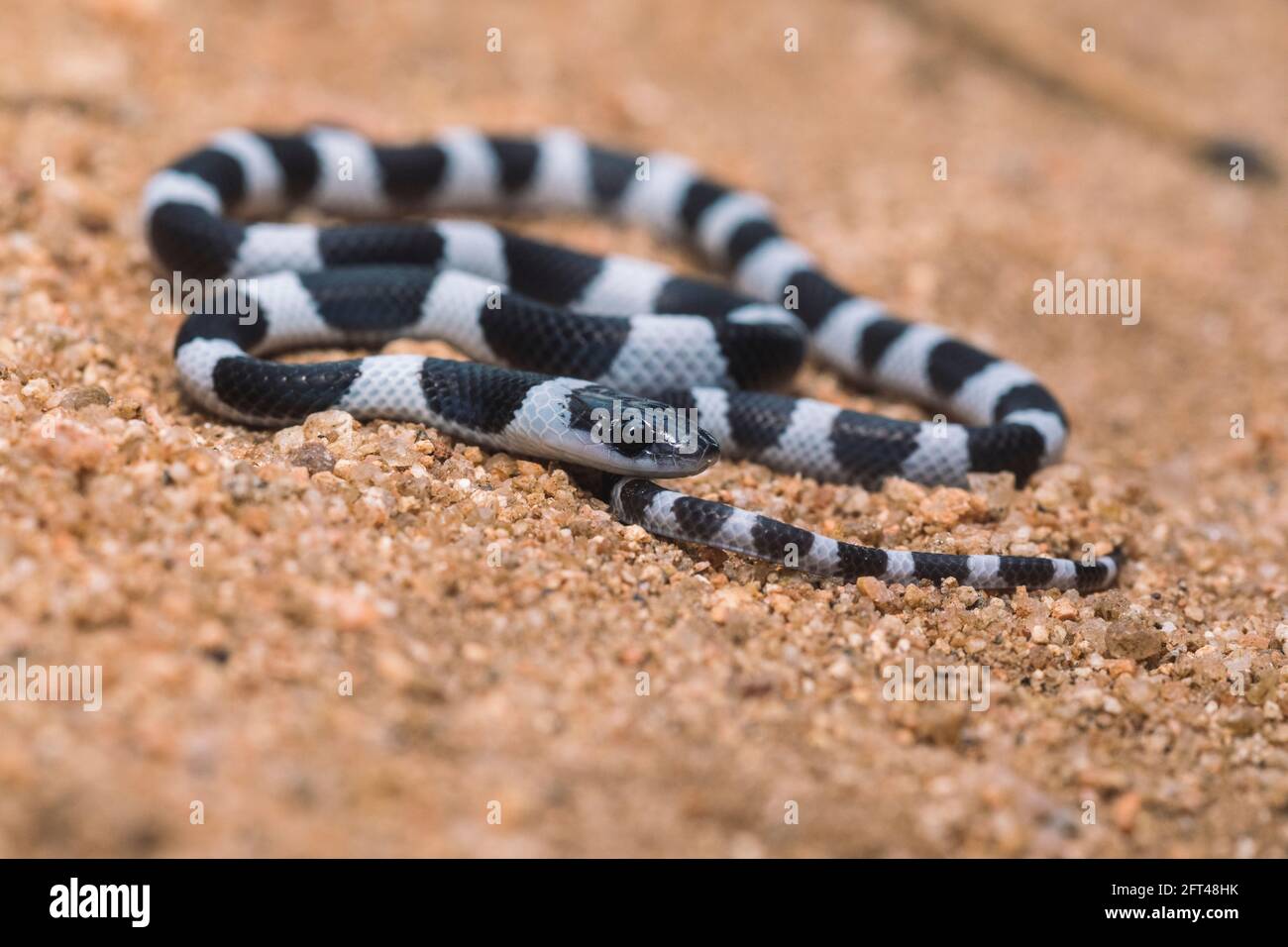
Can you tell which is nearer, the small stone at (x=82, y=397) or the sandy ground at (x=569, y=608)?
the sandy ground at (x=569, y=608)

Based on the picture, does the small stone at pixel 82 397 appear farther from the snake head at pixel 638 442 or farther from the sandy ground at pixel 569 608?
the snake head at pixel 638 442

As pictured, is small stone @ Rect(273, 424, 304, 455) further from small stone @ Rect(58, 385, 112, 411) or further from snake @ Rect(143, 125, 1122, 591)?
small stone @ Rect(58, 385, 112, 411)

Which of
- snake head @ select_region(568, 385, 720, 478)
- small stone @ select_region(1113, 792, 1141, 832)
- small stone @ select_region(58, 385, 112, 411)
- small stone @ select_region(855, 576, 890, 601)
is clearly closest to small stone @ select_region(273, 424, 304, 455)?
small stone @ select_region(58, 385, 112, 411)

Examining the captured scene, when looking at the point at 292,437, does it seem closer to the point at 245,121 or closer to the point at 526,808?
the point at 526,808

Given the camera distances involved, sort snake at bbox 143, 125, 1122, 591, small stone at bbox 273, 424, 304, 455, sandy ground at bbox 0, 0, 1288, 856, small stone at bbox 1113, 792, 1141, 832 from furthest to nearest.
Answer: snake at bbox 143, 125, 1122, 591, small stone at bbox 273, 424, 304, 455, small stone at bbox 1113, 792, 1141, 832, sandy ground at bbox 0, 0, 1288, 856

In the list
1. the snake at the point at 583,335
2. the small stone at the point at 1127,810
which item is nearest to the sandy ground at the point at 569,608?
the small stone at the point at 1127,810

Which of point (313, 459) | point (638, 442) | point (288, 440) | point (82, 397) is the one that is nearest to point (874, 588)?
point (638, 442)

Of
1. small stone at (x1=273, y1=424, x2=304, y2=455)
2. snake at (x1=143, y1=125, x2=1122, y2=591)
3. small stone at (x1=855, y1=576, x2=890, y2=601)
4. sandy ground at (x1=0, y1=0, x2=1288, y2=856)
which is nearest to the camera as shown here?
sandy ground at (x1=0, y1=0, x2=1288, y2=856)
